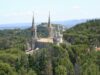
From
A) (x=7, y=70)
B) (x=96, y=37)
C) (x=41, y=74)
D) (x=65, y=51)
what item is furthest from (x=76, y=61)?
(x=96, y=37)

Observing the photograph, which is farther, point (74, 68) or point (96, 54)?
point (96, 54)

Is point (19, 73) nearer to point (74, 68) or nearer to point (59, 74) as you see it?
point (59, 74)

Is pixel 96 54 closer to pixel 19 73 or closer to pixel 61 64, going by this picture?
pixel 61 64

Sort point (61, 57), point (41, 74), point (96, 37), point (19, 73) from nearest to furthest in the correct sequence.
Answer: point (19, 73)
point (41, 74)
point (61, 57)
point (96, 37)

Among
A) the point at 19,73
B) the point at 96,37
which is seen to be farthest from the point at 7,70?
the point at 96,37

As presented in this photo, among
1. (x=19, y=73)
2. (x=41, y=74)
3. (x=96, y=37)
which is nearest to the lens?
(x=19, y=73)

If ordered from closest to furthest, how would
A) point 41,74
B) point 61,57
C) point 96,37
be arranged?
point 41,74 < point 61,57 < point 96,37

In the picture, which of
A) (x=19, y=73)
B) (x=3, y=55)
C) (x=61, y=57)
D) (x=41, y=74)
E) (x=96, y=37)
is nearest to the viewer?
(x=19, y=73)

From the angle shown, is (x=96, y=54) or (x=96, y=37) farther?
(x=96, y=37)
